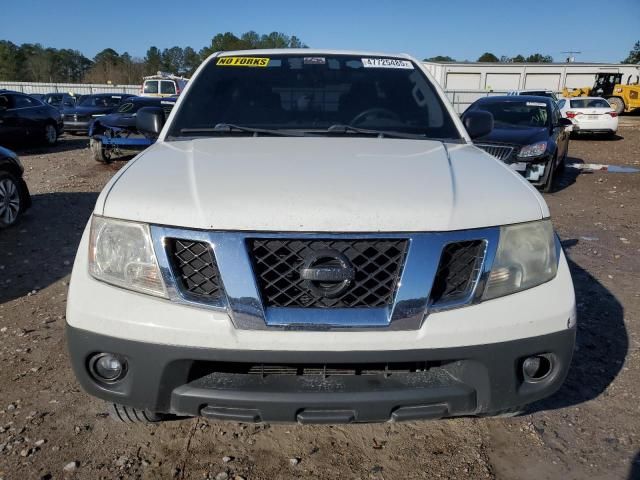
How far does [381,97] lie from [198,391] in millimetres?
2193

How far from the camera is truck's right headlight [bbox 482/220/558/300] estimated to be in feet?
6.28

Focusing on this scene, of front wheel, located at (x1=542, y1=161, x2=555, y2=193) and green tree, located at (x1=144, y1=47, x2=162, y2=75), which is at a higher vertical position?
green tree, located at (x1=144, y1=47, x2=162, y2=75)

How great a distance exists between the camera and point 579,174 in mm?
11008

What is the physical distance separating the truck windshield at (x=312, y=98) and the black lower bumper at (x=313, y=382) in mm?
1491

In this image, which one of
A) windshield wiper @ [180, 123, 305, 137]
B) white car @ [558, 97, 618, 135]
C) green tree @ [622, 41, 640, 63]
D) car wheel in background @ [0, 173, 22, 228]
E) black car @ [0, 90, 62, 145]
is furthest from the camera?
green tree @ [622, 41, 640, 63]

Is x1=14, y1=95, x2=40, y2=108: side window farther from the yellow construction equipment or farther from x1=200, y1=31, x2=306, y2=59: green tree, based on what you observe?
x1=200, y1=31, x2=306, y2=59: green tree

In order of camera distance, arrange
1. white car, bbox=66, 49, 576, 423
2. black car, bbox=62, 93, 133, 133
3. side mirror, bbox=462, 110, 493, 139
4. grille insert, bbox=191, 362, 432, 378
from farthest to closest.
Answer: black car, bbox=62, 93, 133, 133 → side mirror, bbox=462, 110, 493, 139 → grille insert, bbox=191, 362, 432, 378 → white car, bbox=66, 49, 576, 423

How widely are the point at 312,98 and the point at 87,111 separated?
17.0 m

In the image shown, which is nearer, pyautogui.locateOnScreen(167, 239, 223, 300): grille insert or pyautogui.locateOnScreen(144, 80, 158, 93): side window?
pyautogui.locateOnScreen(167, 239, 223, 300): grille insert

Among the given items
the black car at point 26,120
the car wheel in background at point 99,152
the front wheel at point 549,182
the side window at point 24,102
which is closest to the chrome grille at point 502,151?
the front wheel at point 549,182

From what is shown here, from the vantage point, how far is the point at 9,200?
625 cm

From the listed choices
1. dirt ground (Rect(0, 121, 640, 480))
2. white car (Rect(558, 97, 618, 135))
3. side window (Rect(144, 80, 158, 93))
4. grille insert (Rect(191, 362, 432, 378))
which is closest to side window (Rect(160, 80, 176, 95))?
side window (Rect(144, 80, 158, 93))

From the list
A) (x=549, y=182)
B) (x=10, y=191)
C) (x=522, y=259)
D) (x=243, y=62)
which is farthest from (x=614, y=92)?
(x=522, y=259)

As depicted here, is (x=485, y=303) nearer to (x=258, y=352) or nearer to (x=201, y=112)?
(x=258, y=352)
